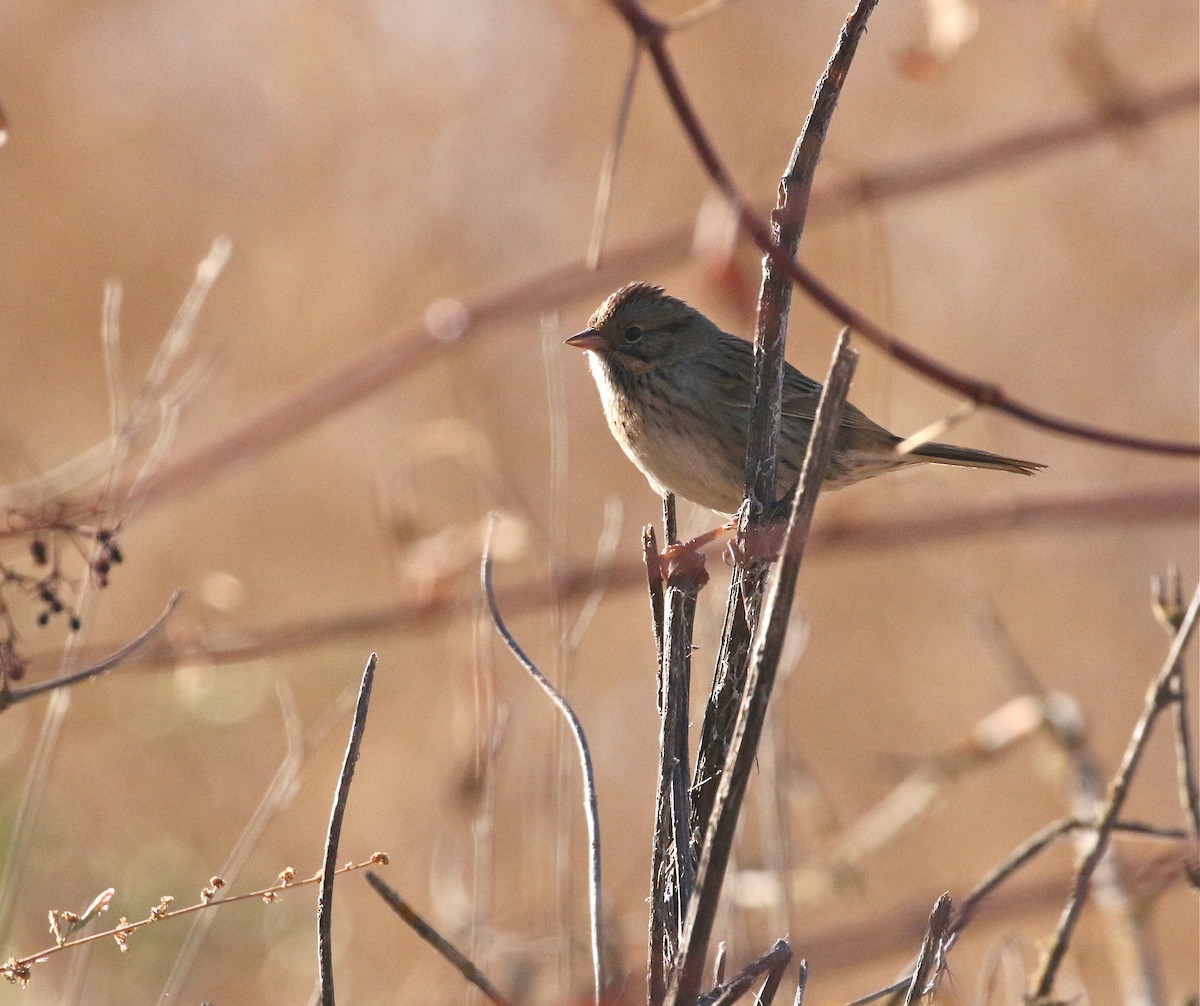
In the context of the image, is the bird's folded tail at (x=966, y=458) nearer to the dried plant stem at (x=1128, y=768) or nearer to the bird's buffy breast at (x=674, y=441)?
the bird's buffy breast at (x=674, y=441)

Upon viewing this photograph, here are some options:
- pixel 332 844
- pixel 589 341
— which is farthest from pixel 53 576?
pixel 589 341

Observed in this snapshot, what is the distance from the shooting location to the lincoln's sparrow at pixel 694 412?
4.33m

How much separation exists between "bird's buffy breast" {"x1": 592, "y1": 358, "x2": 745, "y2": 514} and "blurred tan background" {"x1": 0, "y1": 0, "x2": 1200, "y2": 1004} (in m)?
2.21

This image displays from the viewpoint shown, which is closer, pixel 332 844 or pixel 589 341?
pixel 332 844

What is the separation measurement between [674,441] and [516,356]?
14.5 feet

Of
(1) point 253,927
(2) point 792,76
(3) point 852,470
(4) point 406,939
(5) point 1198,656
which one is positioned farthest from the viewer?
(2) point 792,76

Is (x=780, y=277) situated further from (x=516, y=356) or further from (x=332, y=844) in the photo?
(x=516, y=356)

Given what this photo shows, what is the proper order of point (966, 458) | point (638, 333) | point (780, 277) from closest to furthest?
point (780, 277) → point (966, 458) → point (638, 333)

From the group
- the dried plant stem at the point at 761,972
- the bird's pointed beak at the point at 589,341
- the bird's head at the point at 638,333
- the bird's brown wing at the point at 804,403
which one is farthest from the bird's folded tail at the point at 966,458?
the dried plant stem at the point at 761,972

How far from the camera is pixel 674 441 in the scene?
4383 mm

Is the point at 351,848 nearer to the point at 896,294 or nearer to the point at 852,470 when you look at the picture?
the point at 852,470

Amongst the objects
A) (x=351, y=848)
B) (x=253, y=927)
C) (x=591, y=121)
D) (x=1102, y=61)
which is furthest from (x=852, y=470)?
(x=591, y=121)

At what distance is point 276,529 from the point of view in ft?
26.9

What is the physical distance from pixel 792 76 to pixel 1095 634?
11.7 feet
